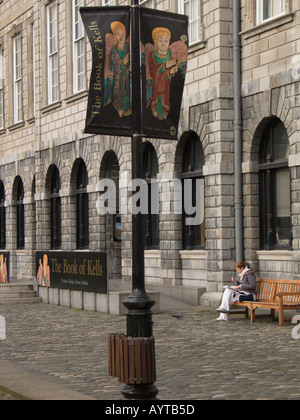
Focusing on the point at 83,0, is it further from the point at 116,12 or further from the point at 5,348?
the point at 116,12

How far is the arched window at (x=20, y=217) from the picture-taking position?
129 feet

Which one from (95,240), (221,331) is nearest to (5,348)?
(221,331)

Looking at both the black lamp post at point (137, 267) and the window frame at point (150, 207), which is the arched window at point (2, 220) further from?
the black lamp post at point (137, 267)

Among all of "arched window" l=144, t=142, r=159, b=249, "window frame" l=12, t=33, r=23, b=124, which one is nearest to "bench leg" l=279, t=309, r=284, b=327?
"arched window" l=144, t=142, r=159, b=249

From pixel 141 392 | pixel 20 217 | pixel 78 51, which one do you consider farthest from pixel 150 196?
pixel 141 392

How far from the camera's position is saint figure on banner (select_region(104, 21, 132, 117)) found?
32.0 ft

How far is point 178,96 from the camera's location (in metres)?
10.1

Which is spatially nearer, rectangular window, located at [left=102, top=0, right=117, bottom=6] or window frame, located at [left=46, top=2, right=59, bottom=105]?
rectangular window, located at [left=102, top=0, right=117, bottom=6]

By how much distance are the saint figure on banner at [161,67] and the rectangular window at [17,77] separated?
1168 inches

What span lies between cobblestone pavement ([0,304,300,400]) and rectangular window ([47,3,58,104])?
14769 mm

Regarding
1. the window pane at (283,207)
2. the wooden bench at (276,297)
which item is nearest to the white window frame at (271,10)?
the window pane at (283,207)

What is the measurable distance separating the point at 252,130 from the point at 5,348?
28.3 ft

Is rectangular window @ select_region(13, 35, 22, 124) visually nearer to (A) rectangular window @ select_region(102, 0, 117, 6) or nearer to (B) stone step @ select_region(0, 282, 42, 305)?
(A) rectangular window @ select_region(102, 0, 117, 6)

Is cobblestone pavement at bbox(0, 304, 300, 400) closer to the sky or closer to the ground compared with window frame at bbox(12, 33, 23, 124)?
closer to the ground
